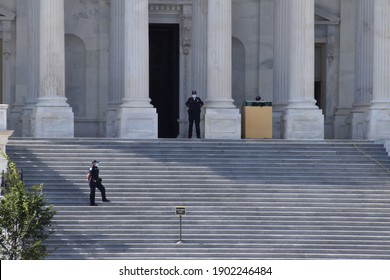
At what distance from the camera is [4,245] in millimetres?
48906

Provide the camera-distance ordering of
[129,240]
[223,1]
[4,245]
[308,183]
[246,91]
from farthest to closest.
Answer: [246,91]
[223,1]
[308,183]
[129,240]
[4,245]

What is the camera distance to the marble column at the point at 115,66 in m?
69.9

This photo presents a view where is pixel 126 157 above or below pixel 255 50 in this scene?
below

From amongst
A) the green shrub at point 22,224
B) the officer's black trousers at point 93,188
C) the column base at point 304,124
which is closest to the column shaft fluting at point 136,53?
the column base at point 304,124

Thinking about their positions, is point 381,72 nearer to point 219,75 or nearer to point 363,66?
Answer: point 363,66

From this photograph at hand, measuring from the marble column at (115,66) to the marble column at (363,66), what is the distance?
10766mm

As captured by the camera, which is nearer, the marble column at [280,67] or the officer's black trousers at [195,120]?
the officer's black trousers at [195,120]

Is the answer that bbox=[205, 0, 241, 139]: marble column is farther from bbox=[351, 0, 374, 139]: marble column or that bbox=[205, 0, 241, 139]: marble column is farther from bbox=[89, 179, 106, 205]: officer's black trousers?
bbox=[89, 179, 106, 205]: officer's black trousers

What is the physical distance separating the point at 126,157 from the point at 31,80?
8.38m

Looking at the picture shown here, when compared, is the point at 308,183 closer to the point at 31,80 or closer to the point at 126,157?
the point at 126,157

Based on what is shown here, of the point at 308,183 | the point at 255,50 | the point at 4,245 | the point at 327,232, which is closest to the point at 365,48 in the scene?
the point at 255,50

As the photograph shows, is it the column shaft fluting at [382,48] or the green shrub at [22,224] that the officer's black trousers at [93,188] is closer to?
the green shrub at [22,224]
